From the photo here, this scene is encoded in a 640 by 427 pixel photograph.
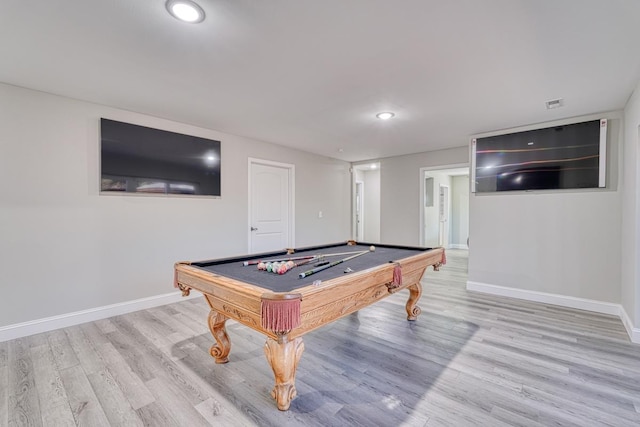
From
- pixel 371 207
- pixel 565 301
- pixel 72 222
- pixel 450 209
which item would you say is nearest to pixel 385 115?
pixel 565 301

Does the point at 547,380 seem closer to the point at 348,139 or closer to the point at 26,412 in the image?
the point at 26,412

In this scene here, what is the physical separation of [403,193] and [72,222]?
5.08 m

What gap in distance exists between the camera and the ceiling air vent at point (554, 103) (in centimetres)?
288

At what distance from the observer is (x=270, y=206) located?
4.79 m

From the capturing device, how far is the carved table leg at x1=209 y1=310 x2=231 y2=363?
2.16 meters

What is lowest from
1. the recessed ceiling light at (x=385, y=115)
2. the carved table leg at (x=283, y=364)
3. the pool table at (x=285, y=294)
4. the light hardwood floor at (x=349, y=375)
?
the light hardwood floor at (x=349, y=375)

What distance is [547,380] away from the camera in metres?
1.96

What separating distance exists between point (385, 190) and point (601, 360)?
4.16 meters

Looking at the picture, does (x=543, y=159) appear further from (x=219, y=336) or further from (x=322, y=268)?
(x=219, y=336)

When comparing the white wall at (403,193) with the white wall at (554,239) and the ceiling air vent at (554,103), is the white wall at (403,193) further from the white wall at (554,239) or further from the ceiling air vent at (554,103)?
the ceiling air vent at (554,103)

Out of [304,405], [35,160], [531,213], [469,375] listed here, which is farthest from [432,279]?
[35,160]

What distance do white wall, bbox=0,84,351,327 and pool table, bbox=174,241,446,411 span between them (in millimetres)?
1541

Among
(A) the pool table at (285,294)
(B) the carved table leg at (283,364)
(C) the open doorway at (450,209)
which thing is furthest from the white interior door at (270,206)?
(C) the open doorway at (450,209)

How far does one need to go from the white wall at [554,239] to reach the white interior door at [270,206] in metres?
2.98
